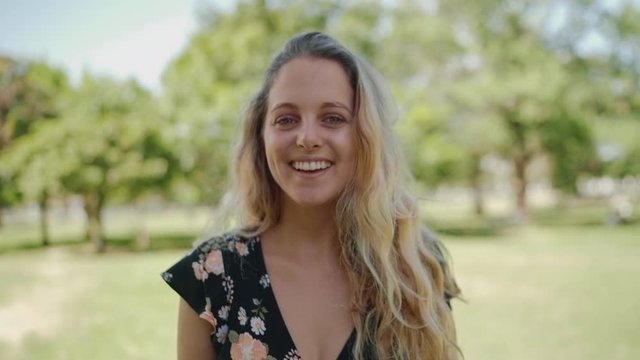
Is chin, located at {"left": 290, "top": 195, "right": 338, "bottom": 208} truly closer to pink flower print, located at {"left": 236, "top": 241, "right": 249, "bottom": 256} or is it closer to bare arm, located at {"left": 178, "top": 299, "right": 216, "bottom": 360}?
pink flower print, located at {"left": 236, "top": 241, "right": 249, "bottom": 256}

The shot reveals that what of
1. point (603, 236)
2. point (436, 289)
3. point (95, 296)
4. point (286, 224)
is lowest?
point (603, 236)

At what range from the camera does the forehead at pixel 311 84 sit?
1331 mm

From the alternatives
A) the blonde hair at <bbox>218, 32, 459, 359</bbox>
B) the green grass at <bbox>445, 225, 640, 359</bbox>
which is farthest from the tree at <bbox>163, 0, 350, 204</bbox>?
the blonde hair at <bbox>218, 32, 459, 359</bbox>

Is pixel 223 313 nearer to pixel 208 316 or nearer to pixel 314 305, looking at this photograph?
pixel 208 316

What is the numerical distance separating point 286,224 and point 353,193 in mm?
195

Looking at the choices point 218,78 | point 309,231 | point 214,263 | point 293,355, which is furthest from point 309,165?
point 218,78

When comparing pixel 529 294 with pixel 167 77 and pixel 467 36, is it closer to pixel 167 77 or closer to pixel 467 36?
pixel 167 77

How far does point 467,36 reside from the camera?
69.9 ft

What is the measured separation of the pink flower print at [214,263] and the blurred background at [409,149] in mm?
4431

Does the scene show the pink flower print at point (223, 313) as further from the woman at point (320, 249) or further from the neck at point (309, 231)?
the neck at point (309, 231)

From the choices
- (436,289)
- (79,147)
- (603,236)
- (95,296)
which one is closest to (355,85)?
(436,289)

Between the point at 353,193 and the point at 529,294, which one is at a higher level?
the point at 353,193

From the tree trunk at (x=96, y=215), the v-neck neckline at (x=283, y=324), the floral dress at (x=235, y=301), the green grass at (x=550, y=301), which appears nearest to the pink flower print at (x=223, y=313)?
the floral dress at (x=235, y=301)

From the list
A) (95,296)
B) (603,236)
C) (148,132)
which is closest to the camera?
(95,296)
